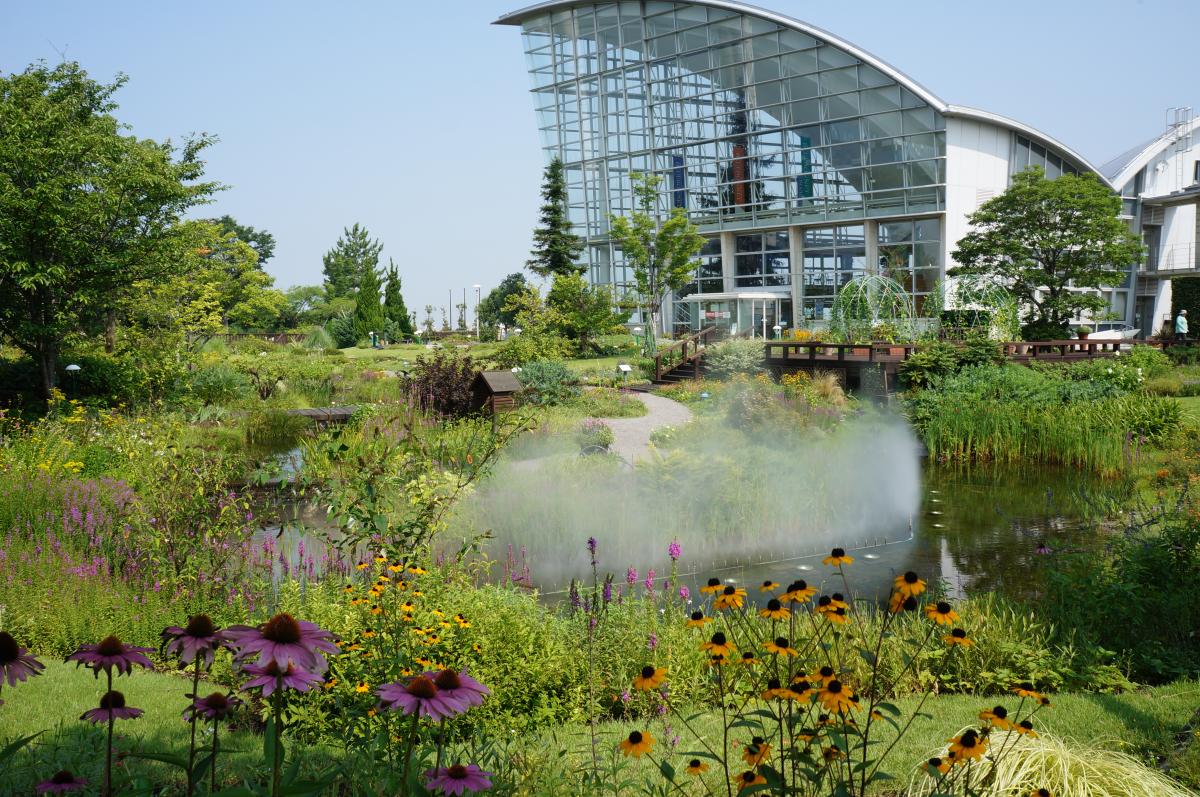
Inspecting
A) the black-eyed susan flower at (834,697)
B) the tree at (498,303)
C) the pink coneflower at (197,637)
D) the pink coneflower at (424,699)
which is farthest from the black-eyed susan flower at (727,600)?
the tree at (498,303)

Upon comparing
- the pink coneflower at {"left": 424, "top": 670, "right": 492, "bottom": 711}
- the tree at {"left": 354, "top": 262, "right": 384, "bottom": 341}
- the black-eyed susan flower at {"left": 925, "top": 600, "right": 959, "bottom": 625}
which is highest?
the tree at {"left": 354, "top": 262, "right": 384, "bottom": 341}

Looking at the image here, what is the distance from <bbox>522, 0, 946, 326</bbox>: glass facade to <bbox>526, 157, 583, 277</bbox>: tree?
0.73m

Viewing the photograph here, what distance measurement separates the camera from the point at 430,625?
462cm

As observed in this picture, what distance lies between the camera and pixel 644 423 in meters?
16.9

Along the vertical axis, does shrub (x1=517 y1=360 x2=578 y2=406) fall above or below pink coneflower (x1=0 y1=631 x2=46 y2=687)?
below

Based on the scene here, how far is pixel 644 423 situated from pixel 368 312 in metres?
32.2

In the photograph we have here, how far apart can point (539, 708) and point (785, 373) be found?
1713 centimetres

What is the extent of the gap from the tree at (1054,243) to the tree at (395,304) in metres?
28.9

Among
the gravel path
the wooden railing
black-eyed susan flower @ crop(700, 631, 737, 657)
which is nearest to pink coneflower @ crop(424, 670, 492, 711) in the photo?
black-eyed susan flower @ crop(700, 631, 737, 657)

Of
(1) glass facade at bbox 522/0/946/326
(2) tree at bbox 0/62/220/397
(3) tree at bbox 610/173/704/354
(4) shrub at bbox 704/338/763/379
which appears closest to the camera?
(2) tree at bbox 0/62/220/397

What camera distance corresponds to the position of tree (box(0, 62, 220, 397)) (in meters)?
13.3

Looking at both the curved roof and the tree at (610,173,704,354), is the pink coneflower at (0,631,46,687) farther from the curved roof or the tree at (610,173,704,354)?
the curved roof

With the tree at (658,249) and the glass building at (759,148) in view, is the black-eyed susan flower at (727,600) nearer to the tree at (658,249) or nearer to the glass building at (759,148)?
the tree at (658,249)

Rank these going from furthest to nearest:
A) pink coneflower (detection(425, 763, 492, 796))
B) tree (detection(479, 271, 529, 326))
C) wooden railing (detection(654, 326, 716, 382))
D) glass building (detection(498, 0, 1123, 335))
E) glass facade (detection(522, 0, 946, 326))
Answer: tree (detection(479, 271, 529, 326)), glass facade (detection(522, 0, 946, 326)), glass building (detection(498, 0, 1123, 335)), wooden railing (detection(654, 326, 716, 382)), pink coneflower (detection(425, 763, 492, 796))
